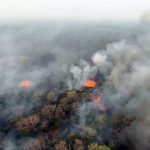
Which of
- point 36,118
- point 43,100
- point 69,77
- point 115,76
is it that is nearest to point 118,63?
point 115,76

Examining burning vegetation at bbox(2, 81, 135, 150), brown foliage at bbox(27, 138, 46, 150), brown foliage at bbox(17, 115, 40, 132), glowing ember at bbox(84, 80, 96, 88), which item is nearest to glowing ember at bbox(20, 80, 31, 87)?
burning vegetation at bbox(2, 81, 135, 150)

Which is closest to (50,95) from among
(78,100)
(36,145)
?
(78,100)

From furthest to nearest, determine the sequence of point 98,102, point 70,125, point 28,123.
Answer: point 98,102
point 28,123
point 70,125

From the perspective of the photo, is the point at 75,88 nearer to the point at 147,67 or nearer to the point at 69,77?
the point at 69,77

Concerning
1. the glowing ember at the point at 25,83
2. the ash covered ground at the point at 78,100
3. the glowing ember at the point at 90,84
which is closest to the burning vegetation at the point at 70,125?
the ash covered ground at the point at 78,100

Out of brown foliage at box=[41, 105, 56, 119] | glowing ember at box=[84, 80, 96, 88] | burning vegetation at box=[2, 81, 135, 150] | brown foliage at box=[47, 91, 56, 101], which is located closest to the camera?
burning vegetation at box=[2, 81, 135, 150]

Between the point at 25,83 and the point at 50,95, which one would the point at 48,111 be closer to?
the point at 50,95

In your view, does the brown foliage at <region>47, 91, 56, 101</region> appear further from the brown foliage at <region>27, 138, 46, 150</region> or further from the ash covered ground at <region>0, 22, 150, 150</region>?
the brown foliage at <region>27, 138, 46, 150</region>

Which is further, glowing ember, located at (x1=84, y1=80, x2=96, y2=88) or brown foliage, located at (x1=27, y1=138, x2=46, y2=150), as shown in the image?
glowing ember, located at (x1=84, y1=80, x2=96, y2=88)

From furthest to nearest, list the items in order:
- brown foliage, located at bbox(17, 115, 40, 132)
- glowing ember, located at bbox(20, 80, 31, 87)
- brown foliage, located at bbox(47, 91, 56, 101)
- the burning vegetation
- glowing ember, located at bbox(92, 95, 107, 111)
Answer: glowing ember, located at bbox(20, 80, 31, 87), brown foliage, located at bbox(47, 91, 56, 101), glowing ember, located at bbox(92, 95, 107, 111), brown foliage, located at bbox(17, 115, 40, 132), the burning vegetation
